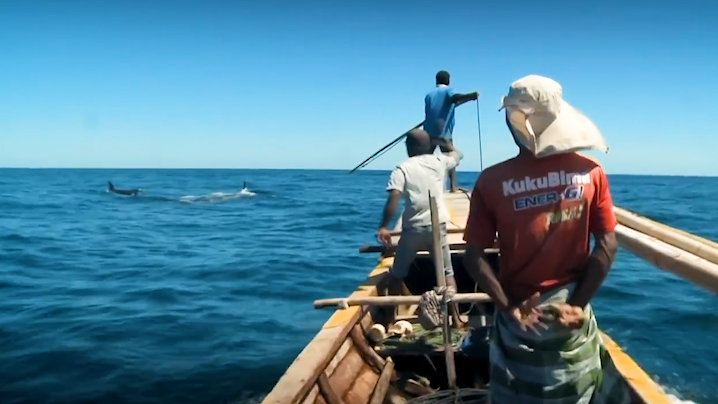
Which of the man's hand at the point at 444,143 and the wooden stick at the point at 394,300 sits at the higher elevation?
the man's hand at the point at 444,143

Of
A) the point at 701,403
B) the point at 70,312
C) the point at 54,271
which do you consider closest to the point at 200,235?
the point at 54,271

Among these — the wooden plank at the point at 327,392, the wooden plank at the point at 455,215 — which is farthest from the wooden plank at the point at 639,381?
the wooden plank at the point at 455,215

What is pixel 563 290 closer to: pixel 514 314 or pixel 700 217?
pixel 514 314

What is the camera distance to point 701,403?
26.0 ft

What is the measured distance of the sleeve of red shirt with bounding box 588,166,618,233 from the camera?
2.61 meters

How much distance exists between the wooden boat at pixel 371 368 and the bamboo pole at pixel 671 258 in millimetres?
1017

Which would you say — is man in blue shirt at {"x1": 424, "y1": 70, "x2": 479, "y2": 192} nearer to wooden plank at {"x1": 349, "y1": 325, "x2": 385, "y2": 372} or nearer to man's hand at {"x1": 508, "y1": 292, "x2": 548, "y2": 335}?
wooden plank at {"x1": 349, "y1": 325, "x2": 385, "y2": 372}

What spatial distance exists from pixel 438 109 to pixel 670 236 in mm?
5991

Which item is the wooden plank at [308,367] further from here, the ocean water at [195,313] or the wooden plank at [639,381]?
the ocean water at [195,313]

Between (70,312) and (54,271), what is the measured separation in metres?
5.03

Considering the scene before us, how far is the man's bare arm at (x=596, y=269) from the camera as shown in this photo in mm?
2635

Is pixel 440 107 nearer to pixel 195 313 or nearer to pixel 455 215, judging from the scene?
pixel 455 215

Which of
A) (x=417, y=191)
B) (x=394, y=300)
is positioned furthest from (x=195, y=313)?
(x=417, y=191)

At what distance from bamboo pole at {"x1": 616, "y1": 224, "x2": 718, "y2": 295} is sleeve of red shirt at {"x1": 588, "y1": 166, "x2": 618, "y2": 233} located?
76 cm
